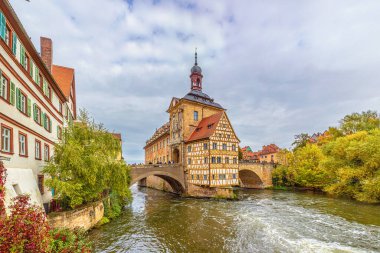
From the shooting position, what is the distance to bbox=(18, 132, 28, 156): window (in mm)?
9978

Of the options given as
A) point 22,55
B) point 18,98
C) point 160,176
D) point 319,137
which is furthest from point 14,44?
point 319,137

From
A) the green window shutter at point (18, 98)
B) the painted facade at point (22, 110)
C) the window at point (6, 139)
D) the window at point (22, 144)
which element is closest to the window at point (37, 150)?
the painted facade at point (22, 110)

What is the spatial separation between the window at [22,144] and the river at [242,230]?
5516mm

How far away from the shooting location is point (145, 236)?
1277 cm

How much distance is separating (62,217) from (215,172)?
1791cm

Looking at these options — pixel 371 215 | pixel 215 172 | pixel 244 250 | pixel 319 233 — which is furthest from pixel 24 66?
pixel 371 215

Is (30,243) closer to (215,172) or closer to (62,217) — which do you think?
(62,217)

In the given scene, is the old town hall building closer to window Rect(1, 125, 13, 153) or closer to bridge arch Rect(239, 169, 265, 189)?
bridge arch Rect(239, 169, 265, 189)

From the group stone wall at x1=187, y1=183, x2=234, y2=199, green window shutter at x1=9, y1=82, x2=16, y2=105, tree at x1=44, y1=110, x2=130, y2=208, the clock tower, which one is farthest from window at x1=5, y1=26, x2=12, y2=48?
the clock tower

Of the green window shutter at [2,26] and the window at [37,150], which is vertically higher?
the green window shutter at [2,26]

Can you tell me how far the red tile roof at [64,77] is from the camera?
63.9 feet

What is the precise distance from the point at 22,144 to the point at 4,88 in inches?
111

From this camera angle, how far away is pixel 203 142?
86.3 feet

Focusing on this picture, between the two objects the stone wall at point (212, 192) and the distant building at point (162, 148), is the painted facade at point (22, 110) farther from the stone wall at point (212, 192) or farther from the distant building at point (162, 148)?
the distant building at point (162, 148)
